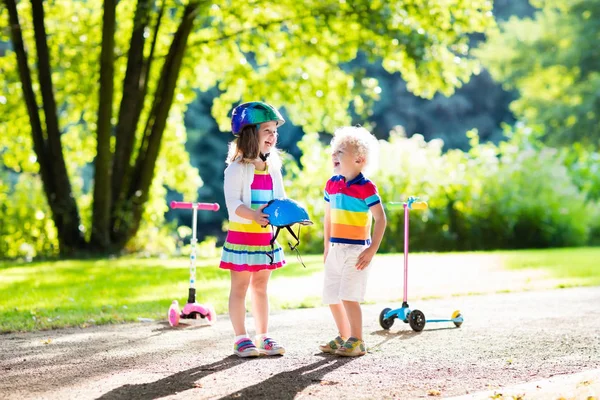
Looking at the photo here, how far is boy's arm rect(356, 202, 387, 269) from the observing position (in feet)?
18.0

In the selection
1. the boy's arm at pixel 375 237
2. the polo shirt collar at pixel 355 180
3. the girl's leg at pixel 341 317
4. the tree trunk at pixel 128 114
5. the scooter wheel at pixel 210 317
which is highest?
the tree trunk at pixel 128 114

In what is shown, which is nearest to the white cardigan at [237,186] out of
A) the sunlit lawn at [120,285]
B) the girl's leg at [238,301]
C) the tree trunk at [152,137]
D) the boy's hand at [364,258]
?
the girl's leg at [238,301]

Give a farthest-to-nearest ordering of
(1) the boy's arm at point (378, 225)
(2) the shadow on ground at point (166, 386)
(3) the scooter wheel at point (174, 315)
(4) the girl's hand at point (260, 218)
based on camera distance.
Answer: (3) the scooter wheel at point (174, 315) < (1) the boy's arm at point (378, 225) < (4) the girl's hand at point (260, 218) < (2) the shadow on ground at point (166, 386)

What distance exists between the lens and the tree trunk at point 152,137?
15.0 m

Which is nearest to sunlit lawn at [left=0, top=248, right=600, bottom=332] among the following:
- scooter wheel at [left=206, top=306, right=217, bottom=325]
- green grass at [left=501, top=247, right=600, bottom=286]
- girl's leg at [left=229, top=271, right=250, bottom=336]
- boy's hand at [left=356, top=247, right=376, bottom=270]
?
green grass at [left=501, top=247, right=600, bottom=286]

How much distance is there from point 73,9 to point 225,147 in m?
18.9

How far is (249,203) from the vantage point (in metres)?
5.57

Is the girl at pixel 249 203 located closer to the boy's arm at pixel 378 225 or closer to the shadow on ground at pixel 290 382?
the shadow on ground at pixel 290 382

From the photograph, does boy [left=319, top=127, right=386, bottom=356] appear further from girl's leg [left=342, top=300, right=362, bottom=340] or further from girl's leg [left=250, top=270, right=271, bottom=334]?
girl's leg [left=250, top=270, right=271, bottom=334]

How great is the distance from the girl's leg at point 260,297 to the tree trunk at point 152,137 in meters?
9.53

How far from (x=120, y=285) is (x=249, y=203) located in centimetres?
465

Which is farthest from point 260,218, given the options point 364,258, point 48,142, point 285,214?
point 48,142

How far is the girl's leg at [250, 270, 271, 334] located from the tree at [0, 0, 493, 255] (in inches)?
334

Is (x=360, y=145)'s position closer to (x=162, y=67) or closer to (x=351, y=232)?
(x=351, y=232)
